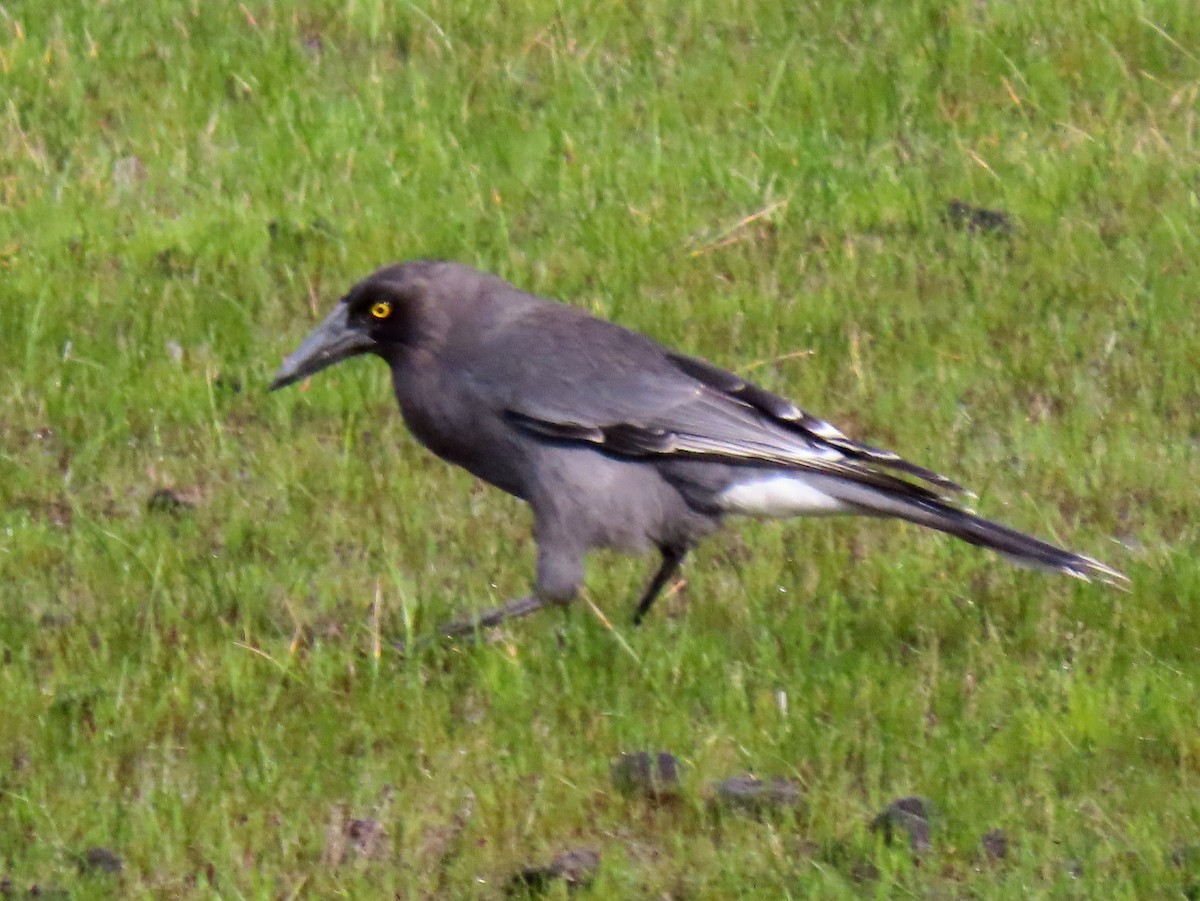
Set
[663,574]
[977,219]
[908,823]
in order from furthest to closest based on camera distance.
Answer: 1. [977,219]
2. [663,574]
3. [908,823]

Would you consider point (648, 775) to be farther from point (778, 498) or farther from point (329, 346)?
point (329, 346)

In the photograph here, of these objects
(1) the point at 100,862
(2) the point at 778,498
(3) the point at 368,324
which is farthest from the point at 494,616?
(1) the point at 100,862

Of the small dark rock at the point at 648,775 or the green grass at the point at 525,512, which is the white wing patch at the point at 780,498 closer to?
the green grass at the point at 525,512

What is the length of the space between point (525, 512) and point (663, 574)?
86 cm

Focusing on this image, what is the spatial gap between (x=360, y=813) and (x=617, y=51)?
19.0 ft

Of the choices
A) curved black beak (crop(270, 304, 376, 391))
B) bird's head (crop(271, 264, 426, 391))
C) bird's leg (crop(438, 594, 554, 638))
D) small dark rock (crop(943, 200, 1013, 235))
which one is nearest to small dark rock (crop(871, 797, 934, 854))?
bird's leg (crop(438, 594, 554, 638))

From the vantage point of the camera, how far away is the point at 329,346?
6.75 meters

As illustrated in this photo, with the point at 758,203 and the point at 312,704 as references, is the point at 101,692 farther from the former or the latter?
the point at 758,203

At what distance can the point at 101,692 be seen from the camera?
18.9 ft

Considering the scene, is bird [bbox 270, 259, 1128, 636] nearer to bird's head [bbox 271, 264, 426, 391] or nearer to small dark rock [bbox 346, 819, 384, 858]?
bird's head [bbox 271, 264, 426, 391]

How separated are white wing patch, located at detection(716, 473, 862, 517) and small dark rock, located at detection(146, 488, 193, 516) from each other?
1.71 m

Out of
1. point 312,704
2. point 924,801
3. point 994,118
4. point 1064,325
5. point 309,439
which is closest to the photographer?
point 924,801

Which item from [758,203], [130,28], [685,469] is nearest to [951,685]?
[685,469]

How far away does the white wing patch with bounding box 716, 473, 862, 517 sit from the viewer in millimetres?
6449
